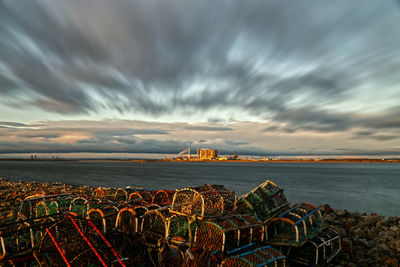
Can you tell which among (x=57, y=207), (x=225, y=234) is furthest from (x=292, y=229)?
(x=57, y=207)

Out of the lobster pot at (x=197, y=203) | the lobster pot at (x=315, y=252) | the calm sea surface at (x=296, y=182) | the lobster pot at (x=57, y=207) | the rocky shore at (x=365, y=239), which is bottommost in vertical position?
the calm sea surface at (x=296, y=182)

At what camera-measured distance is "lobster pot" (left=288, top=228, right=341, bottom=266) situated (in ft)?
20.9

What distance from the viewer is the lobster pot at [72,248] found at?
4516mm

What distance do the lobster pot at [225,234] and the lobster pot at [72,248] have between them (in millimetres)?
2034

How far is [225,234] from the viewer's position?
5.41 meters

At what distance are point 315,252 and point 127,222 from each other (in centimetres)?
582

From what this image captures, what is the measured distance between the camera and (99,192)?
12859mm

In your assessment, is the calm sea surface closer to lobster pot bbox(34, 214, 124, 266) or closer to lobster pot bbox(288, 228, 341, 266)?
lobster pot bbox(288, 228, 341, 266)

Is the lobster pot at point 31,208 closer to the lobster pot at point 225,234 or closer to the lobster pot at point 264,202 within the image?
the lobster pot at point 225,234

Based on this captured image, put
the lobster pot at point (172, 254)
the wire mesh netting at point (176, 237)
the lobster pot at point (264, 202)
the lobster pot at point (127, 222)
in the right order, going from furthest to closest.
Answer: the lobster pot at point (264, 202), the lobster pot at point (127, 222), the lobster pot at point (172, 254), the wire mesh netting at point (176, 237)

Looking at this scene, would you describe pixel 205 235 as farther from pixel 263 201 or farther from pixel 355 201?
pixel 355 201

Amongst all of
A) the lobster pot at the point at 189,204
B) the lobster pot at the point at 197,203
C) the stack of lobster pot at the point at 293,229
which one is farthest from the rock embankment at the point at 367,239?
the lobster pot at the point at 189,204

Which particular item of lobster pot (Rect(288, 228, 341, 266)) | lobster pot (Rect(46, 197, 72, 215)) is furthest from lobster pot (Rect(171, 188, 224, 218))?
lobster pot (Rect(46, 197, 72, 215))

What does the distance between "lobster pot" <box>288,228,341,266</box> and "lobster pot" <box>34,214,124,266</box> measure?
479cm
